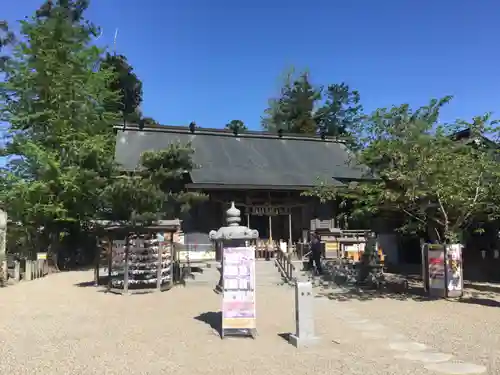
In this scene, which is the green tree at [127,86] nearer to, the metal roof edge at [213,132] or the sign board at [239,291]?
the metal roof edge at [213,132]

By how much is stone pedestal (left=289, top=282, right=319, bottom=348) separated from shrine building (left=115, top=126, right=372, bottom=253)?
11845 mm

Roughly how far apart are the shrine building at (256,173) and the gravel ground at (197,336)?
8825mm

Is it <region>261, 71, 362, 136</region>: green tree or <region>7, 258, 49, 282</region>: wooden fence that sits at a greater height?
<region>261, 71, 362, 136</region>: green tree

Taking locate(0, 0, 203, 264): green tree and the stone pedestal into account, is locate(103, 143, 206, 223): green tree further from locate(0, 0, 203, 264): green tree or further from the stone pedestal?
the stone pedestal

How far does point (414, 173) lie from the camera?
1205 centimetres

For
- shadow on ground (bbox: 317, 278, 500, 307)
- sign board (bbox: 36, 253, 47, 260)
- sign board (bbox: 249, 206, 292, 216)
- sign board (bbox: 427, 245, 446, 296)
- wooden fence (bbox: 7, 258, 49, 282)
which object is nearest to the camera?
shadow on ground (bbox: 317, 278, 500, 307)

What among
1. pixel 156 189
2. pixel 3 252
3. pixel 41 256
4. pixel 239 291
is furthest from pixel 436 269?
pixel 41 256

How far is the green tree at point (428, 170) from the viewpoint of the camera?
39.3 feet

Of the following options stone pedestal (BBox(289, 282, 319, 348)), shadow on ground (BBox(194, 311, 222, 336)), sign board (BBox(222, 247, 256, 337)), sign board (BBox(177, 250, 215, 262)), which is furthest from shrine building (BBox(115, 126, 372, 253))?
stone pedestal (BBox(289, 282, 319, 348))

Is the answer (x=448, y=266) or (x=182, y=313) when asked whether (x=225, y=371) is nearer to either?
(x=182, y=313)

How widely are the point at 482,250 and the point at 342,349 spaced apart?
13.0m

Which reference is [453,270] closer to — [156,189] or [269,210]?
[156,189]

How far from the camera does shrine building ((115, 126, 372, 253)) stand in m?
21.3

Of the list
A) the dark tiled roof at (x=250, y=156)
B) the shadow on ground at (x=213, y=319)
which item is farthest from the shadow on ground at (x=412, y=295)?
the dark tiled roof at (x=250, y=156)
